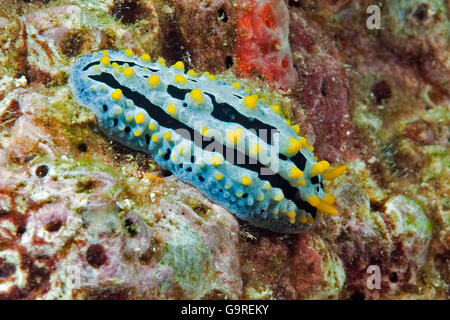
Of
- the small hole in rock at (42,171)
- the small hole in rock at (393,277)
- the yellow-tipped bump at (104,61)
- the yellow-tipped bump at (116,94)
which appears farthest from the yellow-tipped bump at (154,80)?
the small hole in rock at (393,277)

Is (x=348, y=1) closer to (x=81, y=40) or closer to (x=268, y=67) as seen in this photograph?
(x=268, y=67)

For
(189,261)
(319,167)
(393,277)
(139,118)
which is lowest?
(393,277)

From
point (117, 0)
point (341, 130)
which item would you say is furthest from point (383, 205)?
point (117, 0)

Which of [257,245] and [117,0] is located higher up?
[117,0]

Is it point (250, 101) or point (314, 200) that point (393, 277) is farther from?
point (250, 101)

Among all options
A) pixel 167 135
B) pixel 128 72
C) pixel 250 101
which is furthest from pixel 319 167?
pixel 128 72

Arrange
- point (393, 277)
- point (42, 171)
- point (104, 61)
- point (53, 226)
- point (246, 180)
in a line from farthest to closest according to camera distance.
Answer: point (393, 277) < point (104, 61) < point (246, 180) < point (42, 171) < point (53, 226)
